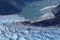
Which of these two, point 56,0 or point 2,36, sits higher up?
point 56,0

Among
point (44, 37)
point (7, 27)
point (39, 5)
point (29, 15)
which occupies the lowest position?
point (44, 37)

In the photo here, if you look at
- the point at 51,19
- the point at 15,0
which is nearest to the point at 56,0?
A: the point at 15,0

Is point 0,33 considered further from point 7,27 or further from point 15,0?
point 15,0

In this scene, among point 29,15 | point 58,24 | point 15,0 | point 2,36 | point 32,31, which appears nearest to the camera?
point 2,36

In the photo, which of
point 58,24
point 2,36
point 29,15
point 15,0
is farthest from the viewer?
Answer: point 15,0

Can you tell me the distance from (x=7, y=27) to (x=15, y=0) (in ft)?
11.2

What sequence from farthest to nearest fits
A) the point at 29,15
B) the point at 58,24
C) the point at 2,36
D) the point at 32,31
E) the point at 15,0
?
the point at 15,0 < the point at 29,15 < the point at 58,24 < the point at 32,31 < the point at 2,36

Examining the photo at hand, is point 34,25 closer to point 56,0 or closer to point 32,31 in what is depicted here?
point 32,31

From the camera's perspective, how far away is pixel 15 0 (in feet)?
31.5

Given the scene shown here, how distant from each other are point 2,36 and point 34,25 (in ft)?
4.92

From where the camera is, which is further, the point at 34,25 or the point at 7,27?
the point at 34,25

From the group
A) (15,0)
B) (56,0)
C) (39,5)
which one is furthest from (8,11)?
(56,0)

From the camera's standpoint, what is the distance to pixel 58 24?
270 inches

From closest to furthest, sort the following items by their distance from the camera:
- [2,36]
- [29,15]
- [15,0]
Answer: [2,36] → [29,15] → [15,0]
